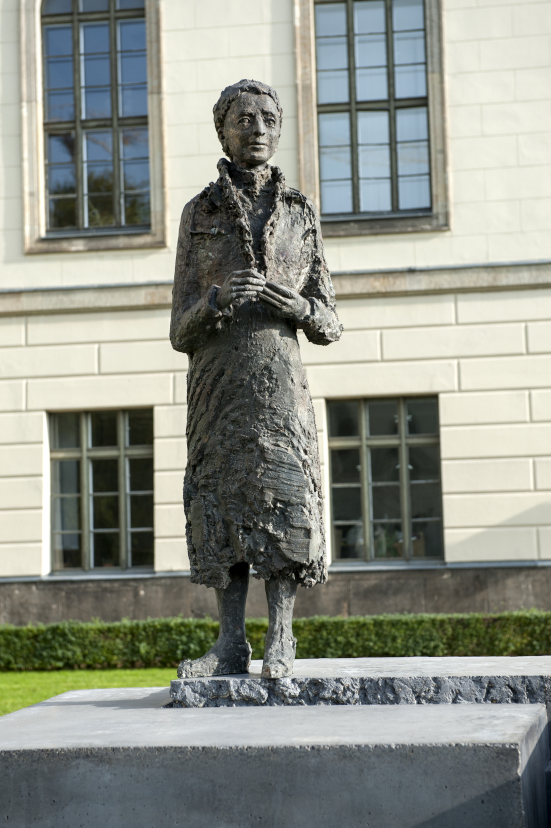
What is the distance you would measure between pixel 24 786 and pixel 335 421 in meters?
12.7

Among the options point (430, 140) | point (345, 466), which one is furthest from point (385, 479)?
point (430, 140)

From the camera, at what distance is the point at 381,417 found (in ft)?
52.9

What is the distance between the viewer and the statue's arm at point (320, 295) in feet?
17.0

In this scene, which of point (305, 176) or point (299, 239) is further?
point (305, 176)

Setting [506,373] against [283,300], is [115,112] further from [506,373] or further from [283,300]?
[283,300]

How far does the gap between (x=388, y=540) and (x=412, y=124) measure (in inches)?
257

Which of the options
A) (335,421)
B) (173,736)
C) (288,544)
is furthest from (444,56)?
(173,736)

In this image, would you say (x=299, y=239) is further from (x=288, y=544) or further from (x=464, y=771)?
(x=464, y=771)

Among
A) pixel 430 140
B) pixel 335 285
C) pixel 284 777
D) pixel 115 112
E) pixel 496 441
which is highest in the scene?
pixel 115 112

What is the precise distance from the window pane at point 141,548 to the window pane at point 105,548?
0.26 meters

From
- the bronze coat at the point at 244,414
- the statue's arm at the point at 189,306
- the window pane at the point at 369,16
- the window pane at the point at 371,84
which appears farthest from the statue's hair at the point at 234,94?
the window pane at the point at 369,16

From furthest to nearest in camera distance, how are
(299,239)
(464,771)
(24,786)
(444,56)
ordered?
(444,56)
(299,239)
(24,786)
(464,771)

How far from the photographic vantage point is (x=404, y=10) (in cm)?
1653

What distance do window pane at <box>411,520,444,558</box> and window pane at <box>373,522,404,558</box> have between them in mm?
216
